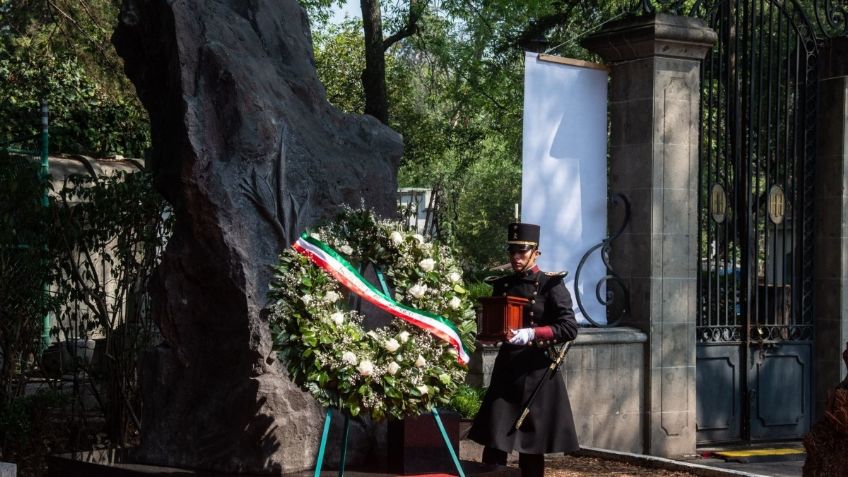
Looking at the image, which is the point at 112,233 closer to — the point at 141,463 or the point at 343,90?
the point at 141,463

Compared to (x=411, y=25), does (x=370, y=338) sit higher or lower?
lower

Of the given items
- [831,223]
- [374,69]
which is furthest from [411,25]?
[831,223]

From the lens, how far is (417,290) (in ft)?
23.3

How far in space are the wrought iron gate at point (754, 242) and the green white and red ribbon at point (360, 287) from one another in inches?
225

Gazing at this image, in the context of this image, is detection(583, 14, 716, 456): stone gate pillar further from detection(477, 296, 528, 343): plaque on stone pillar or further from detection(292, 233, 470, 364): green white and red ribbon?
detection(292, 233, 470, 364): green white and red ribbon

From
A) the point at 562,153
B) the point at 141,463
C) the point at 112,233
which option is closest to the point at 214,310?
the point at 141,463

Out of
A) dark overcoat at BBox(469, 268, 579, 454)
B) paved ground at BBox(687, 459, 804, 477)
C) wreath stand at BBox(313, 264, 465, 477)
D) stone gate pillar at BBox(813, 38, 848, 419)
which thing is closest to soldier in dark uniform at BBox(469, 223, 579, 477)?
dark overcoat at BBox(469, 268, 579, 454)

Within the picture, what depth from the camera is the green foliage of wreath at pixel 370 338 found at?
6551 millimetres

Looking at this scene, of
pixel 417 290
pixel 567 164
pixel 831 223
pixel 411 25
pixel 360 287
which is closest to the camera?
pixel 360 287

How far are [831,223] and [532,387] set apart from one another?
21.0 ft

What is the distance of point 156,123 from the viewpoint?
→ 8.71 metres

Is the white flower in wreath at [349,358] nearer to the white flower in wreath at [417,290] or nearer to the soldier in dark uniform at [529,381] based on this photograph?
the white flower in wreath at [417,290]

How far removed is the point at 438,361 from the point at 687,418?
5.53 meters

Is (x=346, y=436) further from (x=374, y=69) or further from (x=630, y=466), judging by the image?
(x=374, y=69)
